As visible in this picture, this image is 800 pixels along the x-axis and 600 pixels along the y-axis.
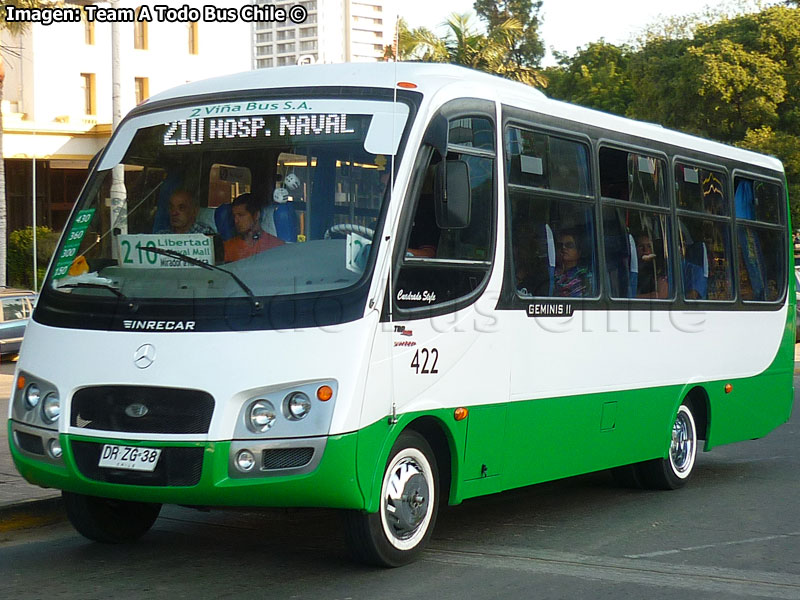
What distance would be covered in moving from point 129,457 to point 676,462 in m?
5.08

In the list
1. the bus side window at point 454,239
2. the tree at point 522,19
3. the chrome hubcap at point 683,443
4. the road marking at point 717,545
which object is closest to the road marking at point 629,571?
the road marking at point 717,545

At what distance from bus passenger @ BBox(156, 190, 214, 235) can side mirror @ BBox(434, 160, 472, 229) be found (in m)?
1.27

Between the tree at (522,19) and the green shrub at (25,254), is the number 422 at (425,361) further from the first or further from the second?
the tree at (522,19)

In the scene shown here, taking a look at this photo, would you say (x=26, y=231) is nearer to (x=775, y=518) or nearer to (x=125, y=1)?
(x=125, y=1)

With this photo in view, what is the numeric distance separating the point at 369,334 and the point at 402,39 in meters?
39.9

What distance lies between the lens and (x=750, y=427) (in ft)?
37.1

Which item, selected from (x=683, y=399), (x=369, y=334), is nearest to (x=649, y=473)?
(x=683, y=399)

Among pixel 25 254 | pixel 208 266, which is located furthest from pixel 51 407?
pixel 25 254

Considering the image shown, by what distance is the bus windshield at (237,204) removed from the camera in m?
6.77

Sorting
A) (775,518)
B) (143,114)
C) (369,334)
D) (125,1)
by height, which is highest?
(125,1)

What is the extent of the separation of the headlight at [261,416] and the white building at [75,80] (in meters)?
38.2

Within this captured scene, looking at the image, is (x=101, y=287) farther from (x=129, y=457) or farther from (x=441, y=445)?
(x=441, y=445)

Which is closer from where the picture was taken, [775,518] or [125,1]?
[775,518]

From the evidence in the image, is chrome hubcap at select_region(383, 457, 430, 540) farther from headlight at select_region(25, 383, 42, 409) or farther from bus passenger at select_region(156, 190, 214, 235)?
headlight at select_region(25, 383, 42, 409)
